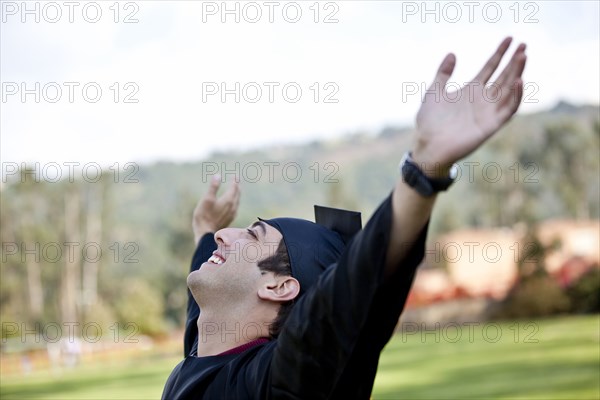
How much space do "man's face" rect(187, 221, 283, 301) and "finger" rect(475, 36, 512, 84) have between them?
2.83ft

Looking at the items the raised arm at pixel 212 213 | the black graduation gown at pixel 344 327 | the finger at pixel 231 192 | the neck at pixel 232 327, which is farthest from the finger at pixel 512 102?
the finger at pixel 231 192

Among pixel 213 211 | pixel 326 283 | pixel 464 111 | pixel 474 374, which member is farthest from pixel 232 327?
pixel 474 374

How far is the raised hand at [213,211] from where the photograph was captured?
359 cm

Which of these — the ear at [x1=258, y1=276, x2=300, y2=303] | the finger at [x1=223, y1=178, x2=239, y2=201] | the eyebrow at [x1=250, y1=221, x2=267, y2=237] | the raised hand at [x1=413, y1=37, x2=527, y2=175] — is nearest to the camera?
the raised hand at [x1=413, y1=37, x2=527, y2=175]

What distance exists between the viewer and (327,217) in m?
2.74

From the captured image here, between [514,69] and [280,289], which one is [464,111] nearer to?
[514,69]

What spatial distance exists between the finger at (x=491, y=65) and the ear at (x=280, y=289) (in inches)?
33.5

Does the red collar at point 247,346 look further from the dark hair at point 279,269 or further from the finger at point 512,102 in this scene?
the finger at point 512,102

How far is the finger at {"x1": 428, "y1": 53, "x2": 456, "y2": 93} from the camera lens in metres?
1.97

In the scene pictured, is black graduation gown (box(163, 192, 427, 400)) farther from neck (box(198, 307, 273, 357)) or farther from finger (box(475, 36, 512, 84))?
finger (box(475, 36, 512, 84))

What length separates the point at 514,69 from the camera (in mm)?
1980

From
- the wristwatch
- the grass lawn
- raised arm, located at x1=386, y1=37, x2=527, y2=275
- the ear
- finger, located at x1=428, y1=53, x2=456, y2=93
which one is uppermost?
finger, located at x1=428, y1=53, x2=456, y2=93

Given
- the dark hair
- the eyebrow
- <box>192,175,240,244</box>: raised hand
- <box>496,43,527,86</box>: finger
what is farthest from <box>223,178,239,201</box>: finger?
<box>496,43,527,86</box>: finger

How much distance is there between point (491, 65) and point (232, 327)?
3.52 feet
